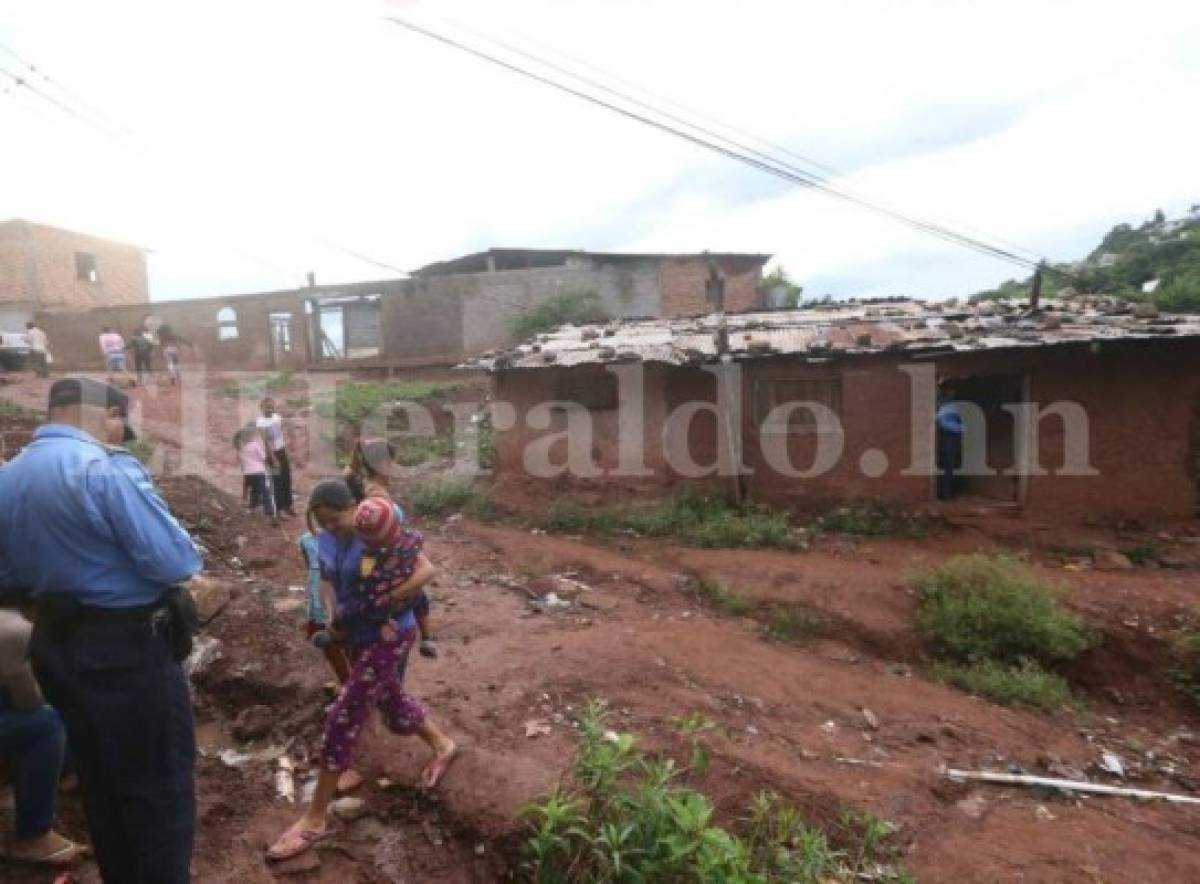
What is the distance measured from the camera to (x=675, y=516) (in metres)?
9.57

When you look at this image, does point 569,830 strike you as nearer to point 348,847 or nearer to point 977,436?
point 348,847

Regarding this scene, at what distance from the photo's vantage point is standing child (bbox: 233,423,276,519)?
8.29 meters

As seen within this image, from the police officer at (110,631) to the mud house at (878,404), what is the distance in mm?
7593

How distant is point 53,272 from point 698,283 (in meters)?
23.0

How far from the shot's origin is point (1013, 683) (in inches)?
235

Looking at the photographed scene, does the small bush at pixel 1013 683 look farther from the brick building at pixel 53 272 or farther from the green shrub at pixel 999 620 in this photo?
the brick building at pixel 53 272

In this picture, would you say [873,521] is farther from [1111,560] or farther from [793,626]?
[793,626]

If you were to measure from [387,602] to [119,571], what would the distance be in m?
1.05

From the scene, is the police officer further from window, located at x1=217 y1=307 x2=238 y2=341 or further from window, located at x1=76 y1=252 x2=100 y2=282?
window, located at x1=76 y1=252 x2=100 y2=282

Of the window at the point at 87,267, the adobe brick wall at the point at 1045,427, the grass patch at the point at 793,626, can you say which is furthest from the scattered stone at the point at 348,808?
the window at the point at 87,267

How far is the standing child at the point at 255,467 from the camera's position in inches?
326

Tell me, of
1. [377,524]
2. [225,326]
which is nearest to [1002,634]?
[377,524]

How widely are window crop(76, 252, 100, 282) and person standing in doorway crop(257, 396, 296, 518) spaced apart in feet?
80.4

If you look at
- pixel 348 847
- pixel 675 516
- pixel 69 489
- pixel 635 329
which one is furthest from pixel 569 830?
pixel 635 329
